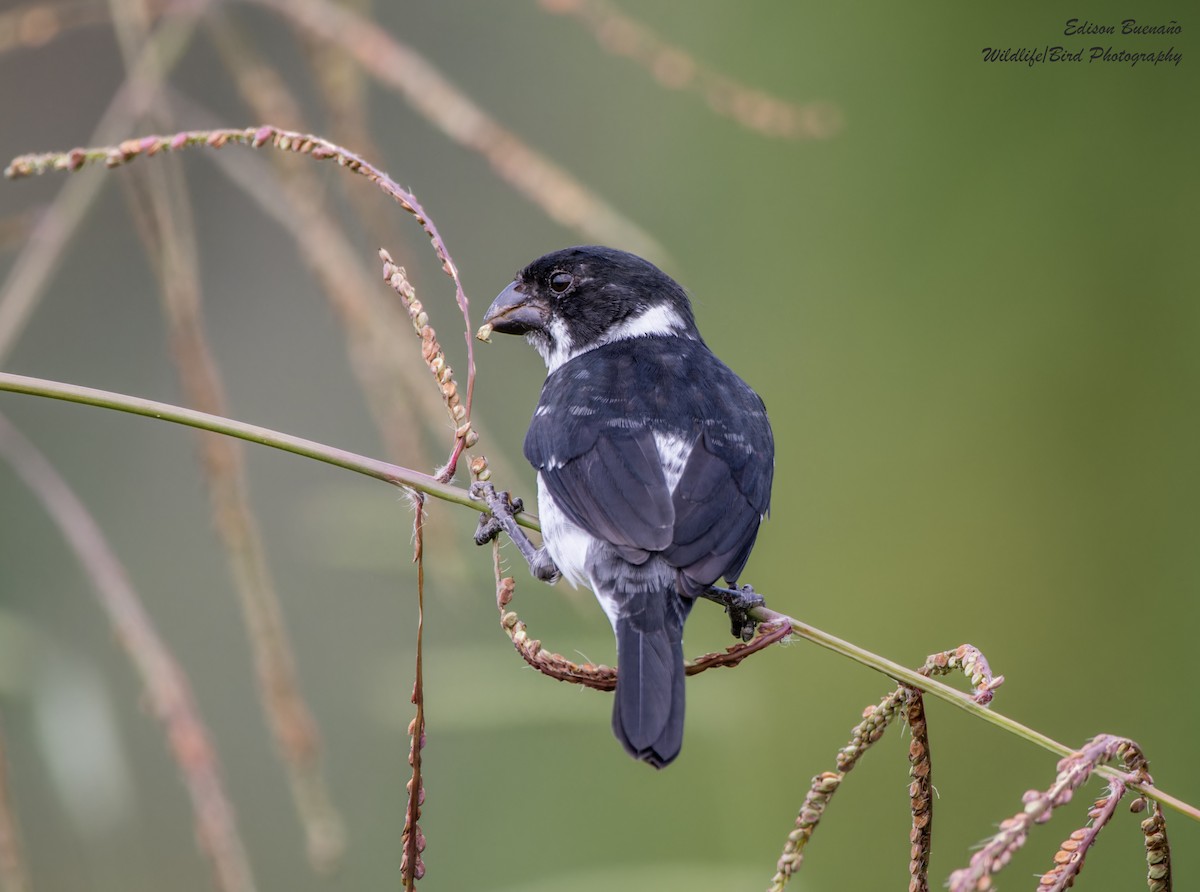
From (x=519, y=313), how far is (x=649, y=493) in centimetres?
118

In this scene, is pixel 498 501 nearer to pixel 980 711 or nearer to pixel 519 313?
pixel 980 711

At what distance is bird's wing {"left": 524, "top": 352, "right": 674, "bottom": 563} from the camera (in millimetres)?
2434

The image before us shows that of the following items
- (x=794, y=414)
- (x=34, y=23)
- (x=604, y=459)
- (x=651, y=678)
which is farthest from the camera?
(x=794, y=414)

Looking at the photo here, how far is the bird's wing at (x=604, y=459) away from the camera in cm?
243

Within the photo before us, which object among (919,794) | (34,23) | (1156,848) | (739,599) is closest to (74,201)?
(34,23)

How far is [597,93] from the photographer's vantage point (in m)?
5.62

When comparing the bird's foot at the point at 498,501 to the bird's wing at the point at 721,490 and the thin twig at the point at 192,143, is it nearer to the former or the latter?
the bird's wing at the point at 721,490

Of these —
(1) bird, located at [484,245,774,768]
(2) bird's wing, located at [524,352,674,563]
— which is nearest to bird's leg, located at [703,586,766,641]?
(1) bird, located at [484,245,774,768]

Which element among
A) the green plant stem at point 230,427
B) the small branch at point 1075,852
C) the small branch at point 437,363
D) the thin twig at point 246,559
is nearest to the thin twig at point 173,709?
the thin twig at point 246,559

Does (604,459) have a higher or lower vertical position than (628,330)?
lower

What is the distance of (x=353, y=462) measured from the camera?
1545mm

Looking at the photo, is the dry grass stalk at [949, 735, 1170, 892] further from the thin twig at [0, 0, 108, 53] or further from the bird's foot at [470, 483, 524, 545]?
the thin twig at [0, 0, 108, 53]

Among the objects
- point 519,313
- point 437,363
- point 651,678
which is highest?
point 519,313

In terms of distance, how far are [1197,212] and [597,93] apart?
2.52m
